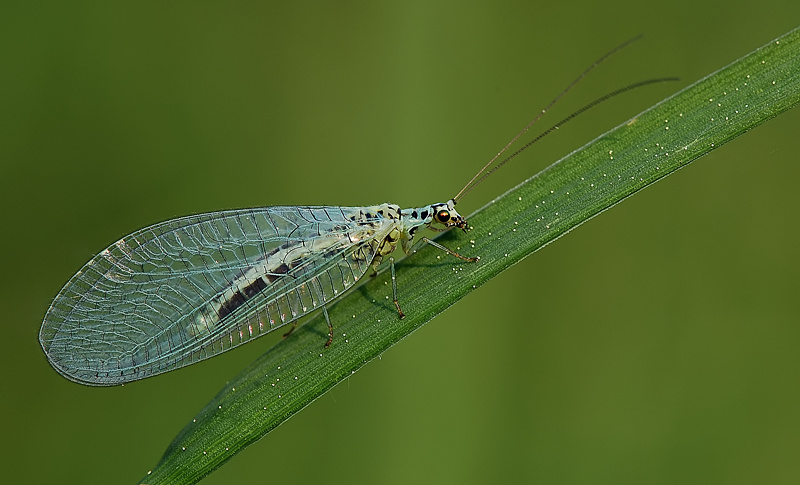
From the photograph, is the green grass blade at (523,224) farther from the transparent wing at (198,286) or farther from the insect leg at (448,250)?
the transparent wing at (198,286)

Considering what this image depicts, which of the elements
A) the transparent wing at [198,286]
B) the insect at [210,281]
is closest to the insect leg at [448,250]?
the insect at [210,281]

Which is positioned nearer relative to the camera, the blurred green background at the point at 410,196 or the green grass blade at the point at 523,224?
the green grass blade at the point at 523,224

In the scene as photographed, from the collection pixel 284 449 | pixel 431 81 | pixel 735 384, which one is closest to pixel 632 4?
pixel 431 81

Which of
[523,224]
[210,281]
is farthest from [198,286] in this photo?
[523,224]

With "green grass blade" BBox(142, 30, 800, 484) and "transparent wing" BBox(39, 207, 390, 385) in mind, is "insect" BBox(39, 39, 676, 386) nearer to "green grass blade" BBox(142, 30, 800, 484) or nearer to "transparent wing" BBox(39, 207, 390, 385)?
"transparent wing" BBox(39, 207, 390, 385)

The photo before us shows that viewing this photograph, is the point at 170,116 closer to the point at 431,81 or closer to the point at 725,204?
the point at 431,81

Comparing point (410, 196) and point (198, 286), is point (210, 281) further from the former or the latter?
point (410, 196)
